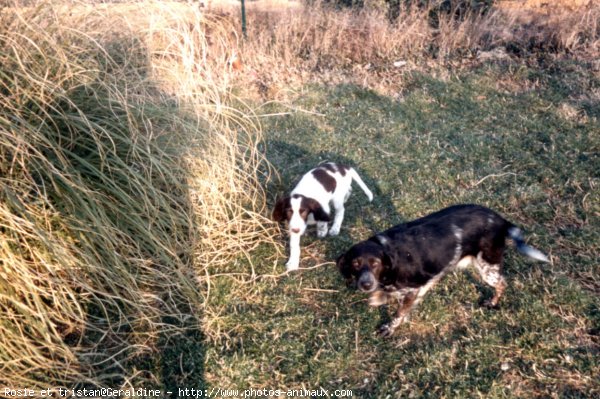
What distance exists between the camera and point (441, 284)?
345 cm

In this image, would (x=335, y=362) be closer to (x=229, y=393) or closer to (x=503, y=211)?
(x=229, y=393)

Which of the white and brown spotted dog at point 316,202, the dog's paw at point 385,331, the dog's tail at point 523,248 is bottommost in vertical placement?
the dog's paw at point 385,331

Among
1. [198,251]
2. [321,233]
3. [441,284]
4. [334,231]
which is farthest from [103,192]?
[441,284]

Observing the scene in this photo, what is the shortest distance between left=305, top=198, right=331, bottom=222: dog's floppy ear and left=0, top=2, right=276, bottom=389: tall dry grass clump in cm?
48

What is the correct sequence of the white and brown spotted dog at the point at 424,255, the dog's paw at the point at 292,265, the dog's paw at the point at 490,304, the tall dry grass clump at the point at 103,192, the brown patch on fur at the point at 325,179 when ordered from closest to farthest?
the tall dry grass clump at the point at 103,192 < the white and brown spotted dog at the point at 424,255 < the dog's paw at the point at 490,304 < the dog's paw at the point at 292,265 < the brown patch on fur at the point at 325,179

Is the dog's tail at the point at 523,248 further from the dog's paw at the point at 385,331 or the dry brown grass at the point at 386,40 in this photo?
the dry brown grass at the point at 386,40

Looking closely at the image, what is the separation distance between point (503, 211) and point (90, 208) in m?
3.30

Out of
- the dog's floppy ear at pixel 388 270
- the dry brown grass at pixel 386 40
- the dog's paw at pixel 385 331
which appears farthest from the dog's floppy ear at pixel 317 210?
the dry brown grass at pixel 386 40

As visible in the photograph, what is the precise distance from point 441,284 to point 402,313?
1.75ft

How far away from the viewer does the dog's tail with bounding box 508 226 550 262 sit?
3031 mm

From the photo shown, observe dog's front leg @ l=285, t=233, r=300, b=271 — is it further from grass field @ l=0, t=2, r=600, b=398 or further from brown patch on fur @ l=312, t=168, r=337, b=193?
brown patch on fur @ l=312, t=168, r=337, b=193

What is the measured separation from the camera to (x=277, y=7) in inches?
361

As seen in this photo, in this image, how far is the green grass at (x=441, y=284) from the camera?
108 inches

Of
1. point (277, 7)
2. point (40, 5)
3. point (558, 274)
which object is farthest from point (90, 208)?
point (277, 7)
